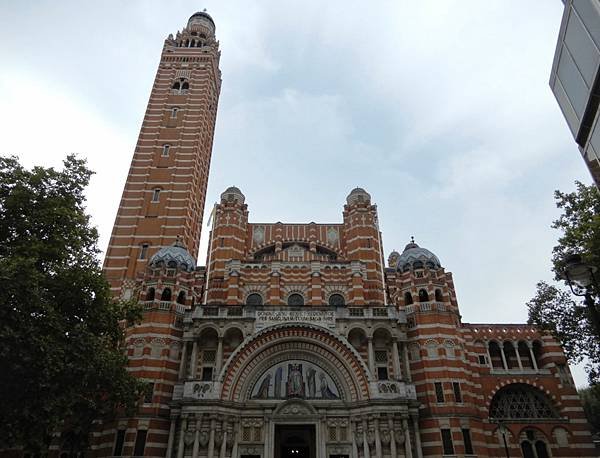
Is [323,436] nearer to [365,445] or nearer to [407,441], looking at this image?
[365,445]

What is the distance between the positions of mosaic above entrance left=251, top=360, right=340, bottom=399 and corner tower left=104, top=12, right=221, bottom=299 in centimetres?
1581

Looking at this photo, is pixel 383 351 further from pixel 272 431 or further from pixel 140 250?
pixel 140 250

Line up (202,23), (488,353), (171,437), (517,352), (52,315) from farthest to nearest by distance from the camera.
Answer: (202,23)
(517,352)
(488,353)
(171,437)
(52,315)

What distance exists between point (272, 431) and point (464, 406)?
1191cm

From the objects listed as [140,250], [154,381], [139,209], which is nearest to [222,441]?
[154,381]

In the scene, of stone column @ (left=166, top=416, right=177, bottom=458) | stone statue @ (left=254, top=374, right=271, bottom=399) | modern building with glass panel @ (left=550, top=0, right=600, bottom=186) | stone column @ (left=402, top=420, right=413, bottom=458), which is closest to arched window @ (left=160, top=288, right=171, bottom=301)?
stone column @ (left=166, top=416, right=177, bottom=458)

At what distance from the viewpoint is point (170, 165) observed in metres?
44.0

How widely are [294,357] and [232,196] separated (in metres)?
16.5

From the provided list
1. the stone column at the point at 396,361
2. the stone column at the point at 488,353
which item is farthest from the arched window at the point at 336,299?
the stone column at the point at 488,353

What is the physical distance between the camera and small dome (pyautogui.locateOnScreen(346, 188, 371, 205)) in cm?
3803

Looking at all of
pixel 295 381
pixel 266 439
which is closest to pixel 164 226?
pixel 295 381

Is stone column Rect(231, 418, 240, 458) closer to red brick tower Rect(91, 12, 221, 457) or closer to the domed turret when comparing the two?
red brick tower Rect(91, 12, 221, 457)

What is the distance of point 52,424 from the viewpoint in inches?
668

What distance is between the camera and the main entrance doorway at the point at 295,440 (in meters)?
25.8
